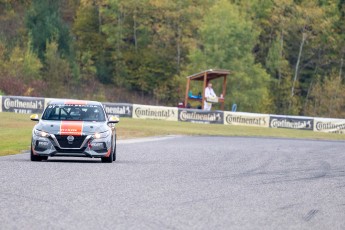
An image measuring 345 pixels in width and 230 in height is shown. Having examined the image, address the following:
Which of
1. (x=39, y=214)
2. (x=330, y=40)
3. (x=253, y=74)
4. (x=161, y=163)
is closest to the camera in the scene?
(x=39, y=214)

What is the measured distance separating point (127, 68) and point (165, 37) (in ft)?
14.3

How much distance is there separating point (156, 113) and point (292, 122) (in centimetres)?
759

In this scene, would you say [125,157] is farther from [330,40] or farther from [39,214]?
[330,40]

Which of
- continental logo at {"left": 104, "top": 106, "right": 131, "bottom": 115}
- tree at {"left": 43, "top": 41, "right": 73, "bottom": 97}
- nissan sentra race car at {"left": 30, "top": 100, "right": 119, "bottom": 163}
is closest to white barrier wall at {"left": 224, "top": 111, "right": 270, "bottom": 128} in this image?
continental logo at {"left": 104, "top": 106, "right": 131, "bottom": 115}

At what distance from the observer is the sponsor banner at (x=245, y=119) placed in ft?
190

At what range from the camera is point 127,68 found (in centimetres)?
9294

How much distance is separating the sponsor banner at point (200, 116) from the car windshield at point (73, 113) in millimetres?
32980

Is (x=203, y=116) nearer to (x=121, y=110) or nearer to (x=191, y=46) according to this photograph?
(x=121, y=110)

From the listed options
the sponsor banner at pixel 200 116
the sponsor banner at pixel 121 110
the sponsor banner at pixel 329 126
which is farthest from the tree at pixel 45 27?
the sponsor banner at pixel 329 126

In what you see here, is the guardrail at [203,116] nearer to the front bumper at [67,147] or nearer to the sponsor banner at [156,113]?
the sponsor banner at [156,113]

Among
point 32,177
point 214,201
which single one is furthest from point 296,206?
point 32,177

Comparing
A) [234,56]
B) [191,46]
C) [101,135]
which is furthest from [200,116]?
[191,46]

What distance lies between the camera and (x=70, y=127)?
22.7 meters

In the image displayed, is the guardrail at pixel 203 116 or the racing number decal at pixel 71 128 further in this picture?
the guardrail at pixel 203 116
